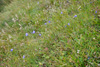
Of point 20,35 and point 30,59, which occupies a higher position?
point 20,35

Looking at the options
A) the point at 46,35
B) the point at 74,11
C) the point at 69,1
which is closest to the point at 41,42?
the point at 46,35

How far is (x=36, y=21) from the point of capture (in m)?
3.34

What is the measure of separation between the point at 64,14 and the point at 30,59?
1.56m

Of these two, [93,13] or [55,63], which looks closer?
[55,63]

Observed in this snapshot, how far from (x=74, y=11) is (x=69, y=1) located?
1.44 feet

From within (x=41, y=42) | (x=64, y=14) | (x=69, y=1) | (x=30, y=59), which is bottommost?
(x=30, y=59)

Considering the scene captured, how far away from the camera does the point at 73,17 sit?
2.55 m

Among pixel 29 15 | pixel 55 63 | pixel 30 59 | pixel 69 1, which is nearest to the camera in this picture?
pixel 55 63

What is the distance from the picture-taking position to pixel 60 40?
7.43 ft

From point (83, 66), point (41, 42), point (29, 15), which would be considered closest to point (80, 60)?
point (83, 66)

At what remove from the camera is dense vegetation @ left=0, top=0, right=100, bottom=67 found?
1.84 meters

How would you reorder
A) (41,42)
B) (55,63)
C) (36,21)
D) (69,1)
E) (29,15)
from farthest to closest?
(29,15) → (36,21) → (69,1) → (41,42) → (55,63)

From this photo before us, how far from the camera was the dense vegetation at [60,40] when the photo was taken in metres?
1.84

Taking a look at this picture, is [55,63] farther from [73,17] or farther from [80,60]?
[73,17]
